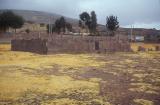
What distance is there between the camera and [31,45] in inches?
1548

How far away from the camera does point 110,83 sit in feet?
58.7

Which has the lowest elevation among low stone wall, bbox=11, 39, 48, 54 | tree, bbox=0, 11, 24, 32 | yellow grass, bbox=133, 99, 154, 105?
yellow grass, bbox=133, 99, 154, 105

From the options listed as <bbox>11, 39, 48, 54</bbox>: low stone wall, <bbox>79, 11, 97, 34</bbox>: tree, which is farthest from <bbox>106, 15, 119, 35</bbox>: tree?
<bbox>11, 39, 48, 54</bbox>: low stone wall

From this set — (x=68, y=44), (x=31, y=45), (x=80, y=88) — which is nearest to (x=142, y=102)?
(x=80, y=88)

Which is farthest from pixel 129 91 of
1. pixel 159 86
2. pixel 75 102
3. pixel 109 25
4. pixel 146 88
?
pixel 109 25

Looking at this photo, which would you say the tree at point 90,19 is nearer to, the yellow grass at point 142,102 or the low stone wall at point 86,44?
the low stone wall at point 86,44

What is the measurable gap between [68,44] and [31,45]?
501cm

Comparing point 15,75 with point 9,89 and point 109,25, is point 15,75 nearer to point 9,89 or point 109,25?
point 9,89

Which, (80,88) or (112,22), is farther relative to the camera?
(112,22)

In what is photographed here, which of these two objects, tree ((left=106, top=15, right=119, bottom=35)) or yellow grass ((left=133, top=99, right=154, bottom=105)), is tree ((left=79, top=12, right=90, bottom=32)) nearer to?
tree ((left=106, top=15, right=119, bottom=35))

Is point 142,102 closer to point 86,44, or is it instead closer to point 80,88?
point 80,88

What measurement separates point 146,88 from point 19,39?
2785 centimetres

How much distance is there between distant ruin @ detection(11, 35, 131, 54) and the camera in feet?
124

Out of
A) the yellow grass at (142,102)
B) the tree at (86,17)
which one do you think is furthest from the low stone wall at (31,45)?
the tree at (86,17)
